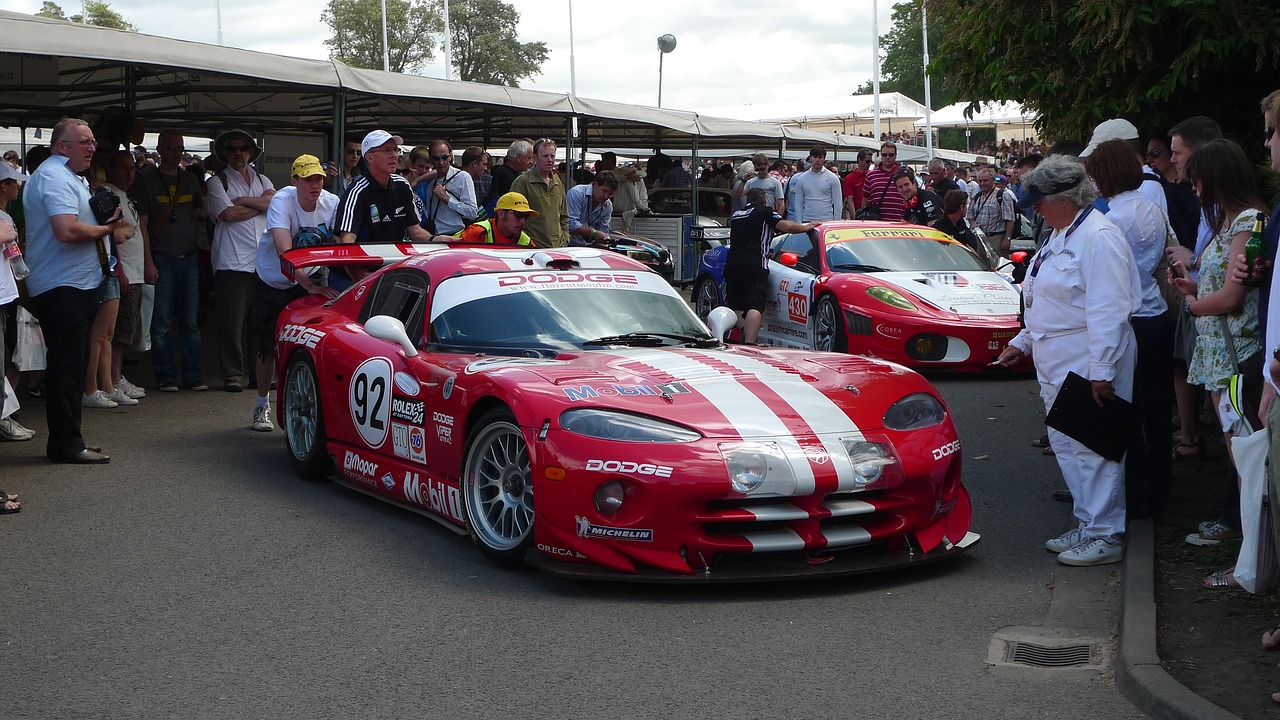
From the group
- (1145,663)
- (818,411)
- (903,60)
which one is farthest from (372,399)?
(903,60)

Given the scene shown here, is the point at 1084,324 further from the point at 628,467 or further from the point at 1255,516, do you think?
the point at 628,467

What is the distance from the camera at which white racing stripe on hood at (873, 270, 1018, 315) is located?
11188 millimetres

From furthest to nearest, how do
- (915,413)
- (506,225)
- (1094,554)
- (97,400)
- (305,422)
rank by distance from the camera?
(97,400) < (506,225) < (305,422) < (915,413) < (1094,554)

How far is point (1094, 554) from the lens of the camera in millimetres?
5578

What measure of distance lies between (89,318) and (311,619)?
3787 millimetres

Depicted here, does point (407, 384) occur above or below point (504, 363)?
below

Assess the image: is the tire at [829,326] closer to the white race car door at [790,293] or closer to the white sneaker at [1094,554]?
the white race car door at [790,293]

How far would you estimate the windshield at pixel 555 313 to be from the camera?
21.1 ft

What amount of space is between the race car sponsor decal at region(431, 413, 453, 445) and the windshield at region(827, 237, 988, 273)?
6.56 metres

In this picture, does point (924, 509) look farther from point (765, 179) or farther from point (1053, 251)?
point (765, 179)

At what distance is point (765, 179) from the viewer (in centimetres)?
1978

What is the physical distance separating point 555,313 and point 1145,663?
3.35m

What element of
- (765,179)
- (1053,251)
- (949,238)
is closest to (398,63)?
(765,179)

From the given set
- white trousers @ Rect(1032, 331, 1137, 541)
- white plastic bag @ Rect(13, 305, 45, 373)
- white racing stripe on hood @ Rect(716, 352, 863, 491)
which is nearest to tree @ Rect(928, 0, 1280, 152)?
white trousers @ Rect(1032, 331, 1137, 541)
